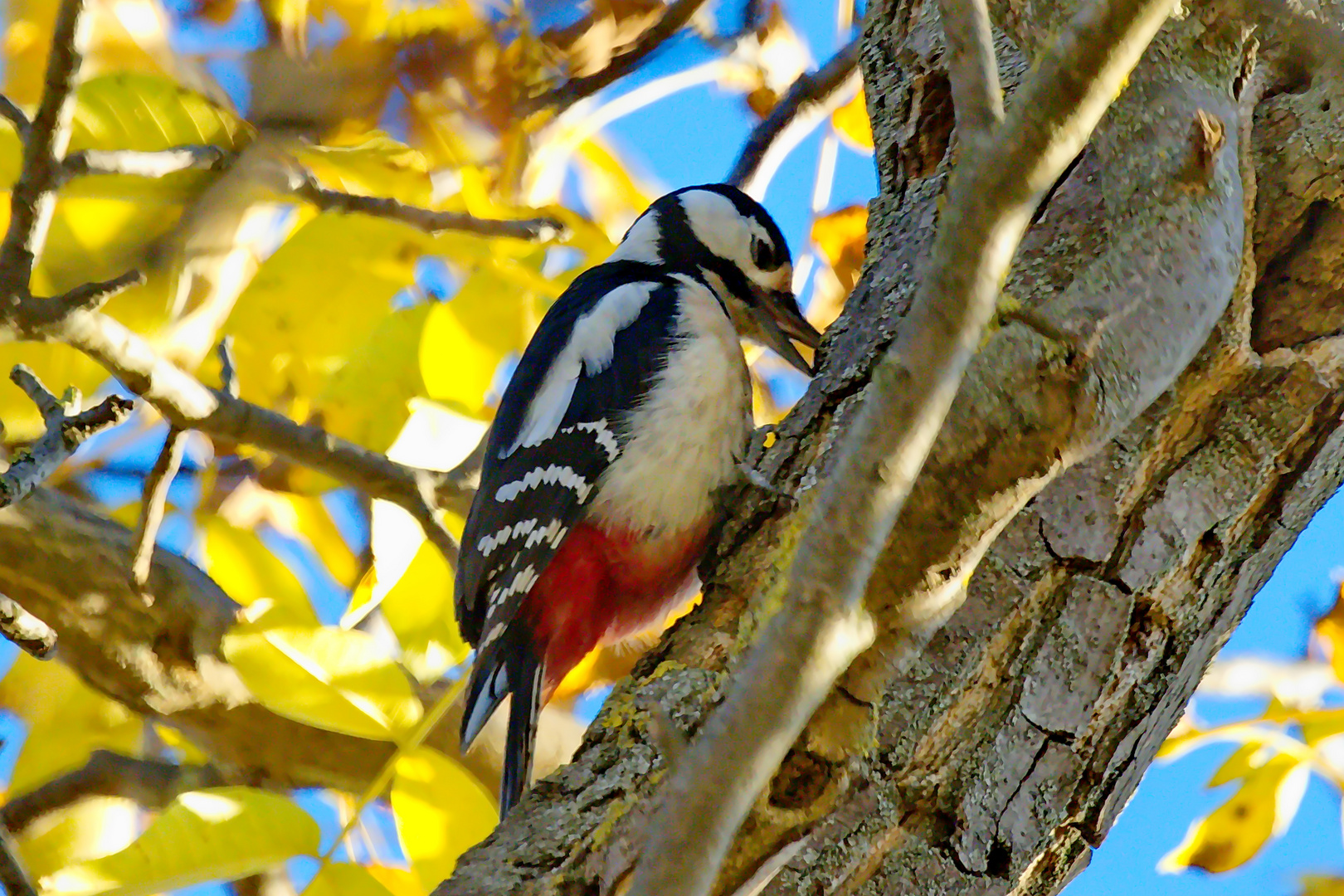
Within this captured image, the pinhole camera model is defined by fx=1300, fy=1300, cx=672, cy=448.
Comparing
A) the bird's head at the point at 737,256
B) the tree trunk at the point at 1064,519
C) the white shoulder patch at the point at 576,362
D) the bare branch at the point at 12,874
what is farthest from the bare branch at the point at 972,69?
the bird's head at the point at 737,256

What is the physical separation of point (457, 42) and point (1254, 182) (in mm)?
903

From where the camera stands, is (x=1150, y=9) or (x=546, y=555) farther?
(x=546, y=555)

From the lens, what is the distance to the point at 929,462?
117 cm

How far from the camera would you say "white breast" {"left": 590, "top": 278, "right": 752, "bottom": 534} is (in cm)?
185

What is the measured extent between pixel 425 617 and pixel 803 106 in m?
1.32

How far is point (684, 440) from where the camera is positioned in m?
1.88

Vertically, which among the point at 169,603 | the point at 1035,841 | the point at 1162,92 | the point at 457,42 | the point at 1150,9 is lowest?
the point at 1035,841

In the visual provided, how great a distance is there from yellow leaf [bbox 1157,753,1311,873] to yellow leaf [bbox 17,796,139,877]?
144 cm

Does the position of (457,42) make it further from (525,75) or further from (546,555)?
(546,555)

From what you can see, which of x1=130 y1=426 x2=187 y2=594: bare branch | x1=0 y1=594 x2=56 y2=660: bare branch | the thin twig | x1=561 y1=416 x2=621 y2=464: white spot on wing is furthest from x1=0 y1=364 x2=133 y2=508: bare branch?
x1=561 y1=416 x2=621 y2=464: white spot on wing

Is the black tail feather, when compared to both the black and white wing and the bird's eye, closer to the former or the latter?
the black and white wing

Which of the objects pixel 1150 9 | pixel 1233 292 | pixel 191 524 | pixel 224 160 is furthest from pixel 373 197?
pixel 1150 9

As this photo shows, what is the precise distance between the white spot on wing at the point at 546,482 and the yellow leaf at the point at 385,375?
215mm

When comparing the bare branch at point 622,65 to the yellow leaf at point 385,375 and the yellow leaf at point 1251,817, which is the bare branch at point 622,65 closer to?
the yellow leaf at point 385,375
